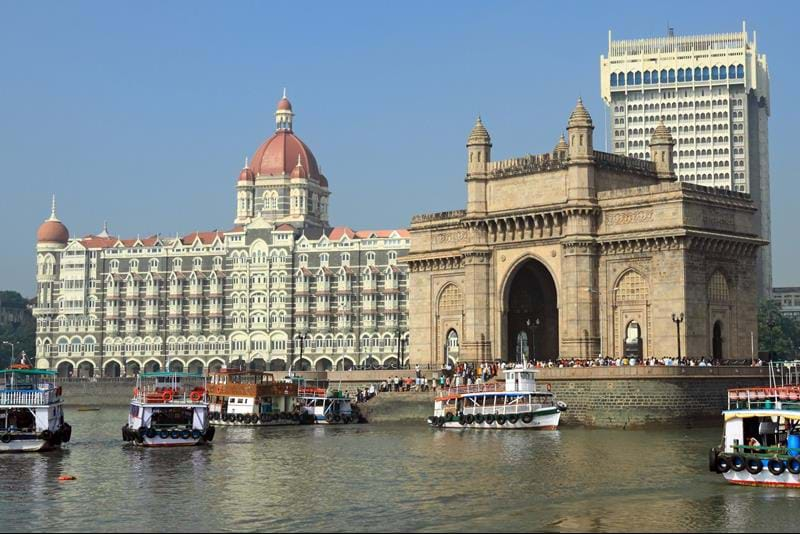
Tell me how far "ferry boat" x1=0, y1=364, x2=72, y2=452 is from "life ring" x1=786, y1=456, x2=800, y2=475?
35534mm

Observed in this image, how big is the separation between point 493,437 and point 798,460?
2670cm

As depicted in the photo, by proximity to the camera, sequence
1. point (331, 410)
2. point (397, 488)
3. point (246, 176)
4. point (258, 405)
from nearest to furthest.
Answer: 1. point (397, 488)
2. point (258, 405)
3. point (331, 410)
4. point (246, 176)

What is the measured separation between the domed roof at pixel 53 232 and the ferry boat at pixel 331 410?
98.7 m

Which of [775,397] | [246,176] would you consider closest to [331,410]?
[775,397]

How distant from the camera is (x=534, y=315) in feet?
302

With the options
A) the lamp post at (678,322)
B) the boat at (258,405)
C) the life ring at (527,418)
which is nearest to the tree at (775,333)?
the lamp post at (678,322)

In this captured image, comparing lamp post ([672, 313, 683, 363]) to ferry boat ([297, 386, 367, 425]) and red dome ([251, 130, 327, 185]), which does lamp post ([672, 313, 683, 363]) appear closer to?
ferry boat ([297, 386, 367, 425])

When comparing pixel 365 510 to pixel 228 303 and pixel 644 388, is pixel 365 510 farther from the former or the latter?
pixel 228 303

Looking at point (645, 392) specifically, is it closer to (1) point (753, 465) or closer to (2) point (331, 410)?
(2) point (331, 410)

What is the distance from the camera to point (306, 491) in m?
46.4

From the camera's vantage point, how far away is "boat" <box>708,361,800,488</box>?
45250 millimetres

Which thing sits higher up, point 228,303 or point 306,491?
point 228,303

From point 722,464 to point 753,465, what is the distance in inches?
49.0

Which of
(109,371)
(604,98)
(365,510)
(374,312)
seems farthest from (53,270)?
(365,510)
